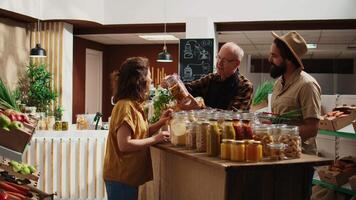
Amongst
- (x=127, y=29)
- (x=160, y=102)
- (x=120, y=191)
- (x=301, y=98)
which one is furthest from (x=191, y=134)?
(x=127, y=29)

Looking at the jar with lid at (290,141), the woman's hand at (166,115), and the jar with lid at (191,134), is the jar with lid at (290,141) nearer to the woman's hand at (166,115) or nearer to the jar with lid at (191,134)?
the jar with lid at (191,134)

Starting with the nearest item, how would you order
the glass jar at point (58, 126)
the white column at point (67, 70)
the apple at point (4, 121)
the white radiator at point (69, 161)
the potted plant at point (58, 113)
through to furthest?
1. the apple at point (4, 121)
2. the white radiator at point (69, 161)
3. the glass jar at point (58, 126)
4. the potted plant at point (58, 113)
5. the white column at point (67, 70)

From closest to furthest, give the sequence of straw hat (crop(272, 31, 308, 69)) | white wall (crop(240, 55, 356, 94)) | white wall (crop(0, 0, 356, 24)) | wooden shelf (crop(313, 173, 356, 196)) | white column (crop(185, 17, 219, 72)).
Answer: straw hat (crop(272, 31, 308, 69)) → wooden shelf (crop(313, 173, 356, 196)) → white wall (crop(0, 0, 356, 24)) → white column (crop(185, 17, 219, 72)) → white wall (crop(240, 55, 356, 94))

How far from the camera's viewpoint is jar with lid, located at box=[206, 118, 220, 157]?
6.69 feet

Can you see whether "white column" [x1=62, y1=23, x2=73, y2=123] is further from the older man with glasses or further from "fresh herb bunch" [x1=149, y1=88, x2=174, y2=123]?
"fresh herb bunch" [x1=149, y1=88, x2=174, y2=123]

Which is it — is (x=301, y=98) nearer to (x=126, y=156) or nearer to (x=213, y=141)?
(x=213, y=141)

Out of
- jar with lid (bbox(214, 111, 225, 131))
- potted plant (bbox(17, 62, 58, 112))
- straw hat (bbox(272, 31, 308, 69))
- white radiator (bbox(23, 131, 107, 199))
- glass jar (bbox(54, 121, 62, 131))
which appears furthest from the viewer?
potted plant (bbox(17, 62, 58, 112))

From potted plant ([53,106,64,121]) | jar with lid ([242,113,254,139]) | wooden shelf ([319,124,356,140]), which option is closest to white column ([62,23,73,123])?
potted plant ([53,106,64,121])

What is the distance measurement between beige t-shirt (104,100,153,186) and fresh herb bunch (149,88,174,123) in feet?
1.15

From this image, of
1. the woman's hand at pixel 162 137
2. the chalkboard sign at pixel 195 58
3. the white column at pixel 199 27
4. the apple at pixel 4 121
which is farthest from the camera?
the white column at pixel 199 27

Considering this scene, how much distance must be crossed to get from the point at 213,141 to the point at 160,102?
86cm

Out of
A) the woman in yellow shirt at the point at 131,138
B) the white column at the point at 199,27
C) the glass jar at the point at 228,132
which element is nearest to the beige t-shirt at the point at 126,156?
the woman in yellow shirt at the point at 131,138

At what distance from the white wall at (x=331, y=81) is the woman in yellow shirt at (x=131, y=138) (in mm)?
10124

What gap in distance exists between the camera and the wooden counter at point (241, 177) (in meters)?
1.85
